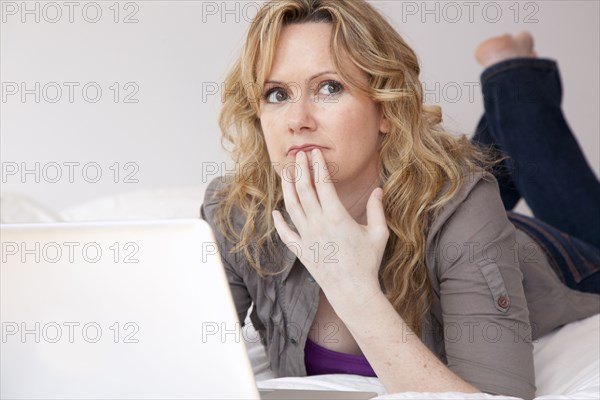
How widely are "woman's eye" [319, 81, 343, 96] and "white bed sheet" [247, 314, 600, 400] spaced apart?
469 millimetres

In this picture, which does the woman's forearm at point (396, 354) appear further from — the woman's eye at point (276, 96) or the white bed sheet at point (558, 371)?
the woman's eye at point (276, 96)

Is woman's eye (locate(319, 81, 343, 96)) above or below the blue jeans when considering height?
above

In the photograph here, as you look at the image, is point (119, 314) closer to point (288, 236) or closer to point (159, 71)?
point (288, 236)

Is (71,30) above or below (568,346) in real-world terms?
above

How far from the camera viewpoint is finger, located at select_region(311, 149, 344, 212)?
1240 millimetres

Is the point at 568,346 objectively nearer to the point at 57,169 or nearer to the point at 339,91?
the point at 339,91

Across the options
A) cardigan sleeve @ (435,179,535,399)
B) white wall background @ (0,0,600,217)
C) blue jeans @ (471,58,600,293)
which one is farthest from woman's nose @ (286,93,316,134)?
white wall background @ (0,0,600,217)

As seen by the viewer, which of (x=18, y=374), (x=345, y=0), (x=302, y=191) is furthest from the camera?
(x=345, y=0)

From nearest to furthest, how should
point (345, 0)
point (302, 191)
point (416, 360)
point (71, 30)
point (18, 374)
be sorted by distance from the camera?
point (18, 374)
point (416, 360)
point (302, 191)
point (345, 0)
point (71, 30)

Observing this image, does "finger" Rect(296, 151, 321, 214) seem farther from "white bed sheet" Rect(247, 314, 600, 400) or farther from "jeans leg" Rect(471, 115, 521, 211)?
"jeans leg" Rect(471, 115, 521, 211)

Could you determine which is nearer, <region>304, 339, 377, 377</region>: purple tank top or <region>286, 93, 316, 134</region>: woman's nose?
<region>286, 93, 316, 134</region>: woman's nose

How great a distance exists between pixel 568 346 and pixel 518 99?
0.75m

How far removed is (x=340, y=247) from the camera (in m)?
1.20

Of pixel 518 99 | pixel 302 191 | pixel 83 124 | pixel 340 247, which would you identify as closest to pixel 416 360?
pixel 340 247
